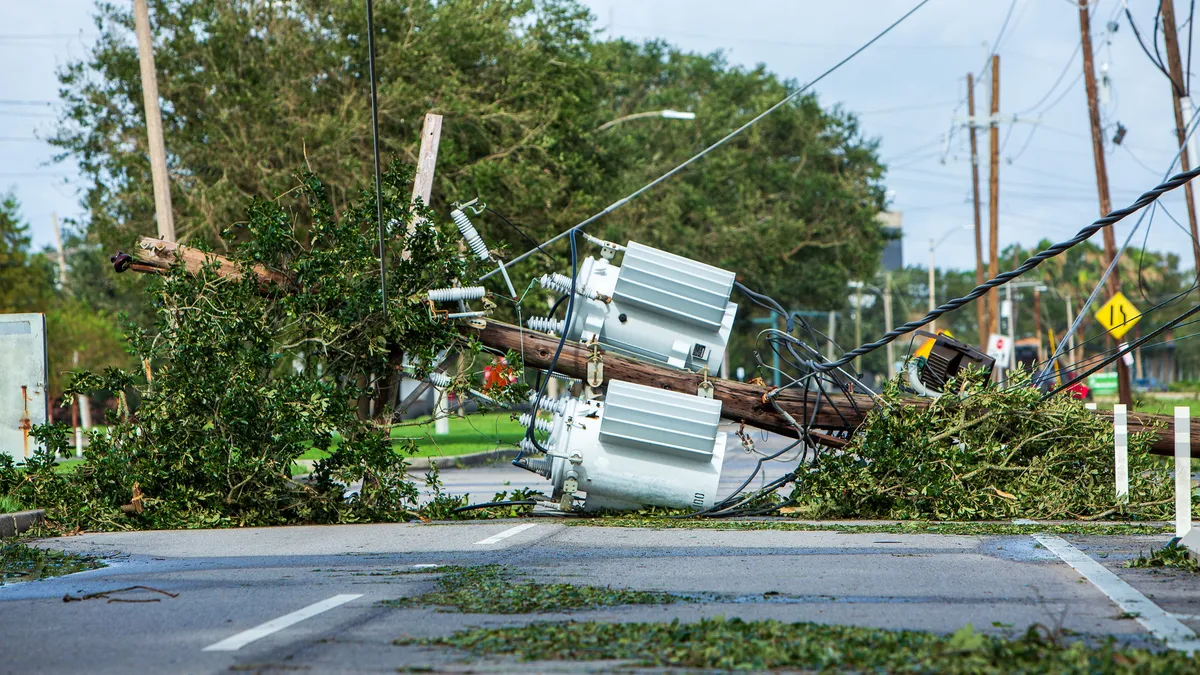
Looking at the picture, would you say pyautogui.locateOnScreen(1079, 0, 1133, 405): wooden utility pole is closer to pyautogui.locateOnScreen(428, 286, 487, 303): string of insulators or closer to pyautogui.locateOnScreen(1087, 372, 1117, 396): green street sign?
pyautogui.locateOnScreen(428, 286, 487, 303): string of insulators

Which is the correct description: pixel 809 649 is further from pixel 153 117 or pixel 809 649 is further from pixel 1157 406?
pixel 1157 406

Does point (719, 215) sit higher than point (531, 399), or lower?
higher

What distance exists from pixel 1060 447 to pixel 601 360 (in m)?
3.87

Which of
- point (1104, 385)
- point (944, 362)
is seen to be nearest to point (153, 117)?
point (944, 362)

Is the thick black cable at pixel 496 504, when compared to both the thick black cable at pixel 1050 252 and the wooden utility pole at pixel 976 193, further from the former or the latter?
the wooden utility pole at pixel 976 193

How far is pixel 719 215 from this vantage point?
43156 mm

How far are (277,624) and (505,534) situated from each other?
4202 mm

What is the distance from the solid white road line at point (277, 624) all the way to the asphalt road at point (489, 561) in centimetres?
1

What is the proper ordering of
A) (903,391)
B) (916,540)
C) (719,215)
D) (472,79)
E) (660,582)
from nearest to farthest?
(660,582)
(916,540)
(903,391)
(472,79)
(719,215)

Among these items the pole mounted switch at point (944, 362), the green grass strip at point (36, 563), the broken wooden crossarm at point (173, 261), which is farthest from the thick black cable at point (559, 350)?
the green grass strip at point (36, 563)

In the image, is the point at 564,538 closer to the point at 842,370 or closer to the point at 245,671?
the point at 842,370

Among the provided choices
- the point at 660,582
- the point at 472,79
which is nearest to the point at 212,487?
the point at 660,582

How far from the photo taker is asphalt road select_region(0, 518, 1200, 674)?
5.21 meters

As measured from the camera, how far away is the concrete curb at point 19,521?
1039 cm
